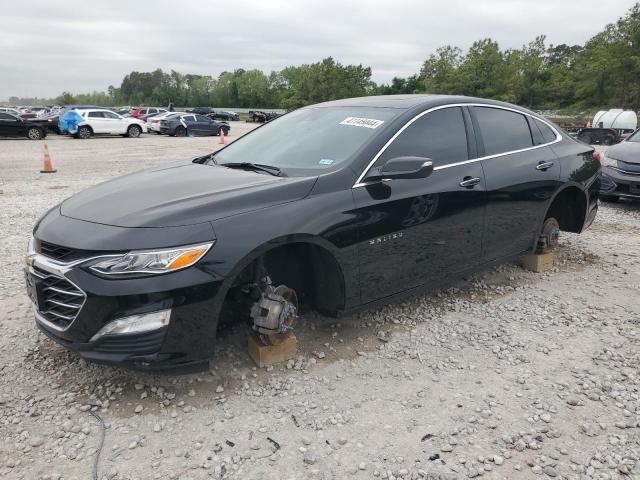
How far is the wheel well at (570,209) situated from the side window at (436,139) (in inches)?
61.7

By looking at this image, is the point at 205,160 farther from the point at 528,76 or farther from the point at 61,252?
the point at 528,76

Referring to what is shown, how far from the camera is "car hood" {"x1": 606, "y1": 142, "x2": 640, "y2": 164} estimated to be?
7820mm

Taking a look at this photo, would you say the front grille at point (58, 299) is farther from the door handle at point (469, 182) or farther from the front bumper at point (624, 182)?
the front bumper at point (624, 182)

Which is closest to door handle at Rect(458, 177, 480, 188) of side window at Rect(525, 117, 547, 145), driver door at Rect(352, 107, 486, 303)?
driver door at Rect(352, 107, 486, 303)

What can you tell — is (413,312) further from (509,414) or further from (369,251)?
(509,414)

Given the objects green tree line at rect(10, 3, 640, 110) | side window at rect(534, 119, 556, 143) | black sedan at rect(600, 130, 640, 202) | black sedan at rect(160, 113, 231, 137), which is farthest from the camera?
green tree line at rect(10, 3, 640, 110)

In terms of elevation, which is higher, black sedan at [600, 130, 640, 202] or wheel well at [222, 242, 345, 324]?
black sedan at [600, 130, 640, 202]


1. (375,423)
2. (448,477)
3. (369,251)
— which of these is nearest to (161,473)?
(375,423)

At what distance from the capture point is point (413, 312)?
402 centimetres

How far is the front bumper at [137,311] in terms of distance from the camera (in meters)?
2.51

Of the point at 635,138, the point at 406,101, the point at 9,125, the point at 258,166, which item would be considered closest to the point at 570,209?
the point at 406,101

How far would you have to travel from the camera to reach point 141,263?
2529mm

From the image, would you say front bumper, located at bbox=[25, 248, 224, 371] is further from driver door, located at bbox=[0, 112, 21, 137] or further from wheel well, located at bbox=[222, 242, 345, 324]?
driver door, located at bbox=[0, 112, 21, 137]

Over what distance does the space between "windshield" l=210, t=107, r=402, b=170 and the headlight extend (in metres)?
1.15
